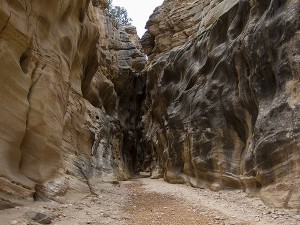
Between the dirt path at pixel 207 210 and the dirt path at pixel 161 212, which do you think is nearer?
the dirt path at pixel 161 212

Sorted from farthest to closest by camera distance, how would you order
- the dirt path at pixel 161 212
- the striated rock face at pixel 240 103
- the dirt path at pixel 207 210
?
the striated rock face at pixel 240 103
the dirt path at pixel 207 210
the dirt path at pixel 161 212

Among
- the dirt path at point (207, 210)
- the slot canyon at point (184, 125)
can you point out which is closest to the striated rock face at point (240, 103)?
the slot canyon at point (184, 125)

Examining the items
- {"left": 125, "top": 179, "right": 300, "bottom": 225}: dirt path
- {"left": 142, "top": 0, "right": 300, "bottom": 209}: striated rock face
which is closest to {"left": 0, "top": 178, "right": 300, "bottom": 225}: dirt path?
{"left": 125, "top": 179, "right": 300, "bottom": 225}: dirt path

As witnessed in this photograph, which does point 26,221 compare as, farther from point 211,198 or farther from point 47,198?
point 211,198

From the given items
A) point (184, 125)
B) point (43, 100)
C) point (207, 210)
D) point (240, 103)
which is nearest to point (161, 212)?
point (207, 210)

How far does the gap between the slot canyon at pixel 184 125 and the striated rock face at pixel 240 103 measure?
1.8 inches

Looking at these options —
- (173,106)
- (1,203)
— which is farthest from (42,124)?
(173,106)

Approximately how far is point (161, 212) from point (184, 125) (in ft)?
31.5

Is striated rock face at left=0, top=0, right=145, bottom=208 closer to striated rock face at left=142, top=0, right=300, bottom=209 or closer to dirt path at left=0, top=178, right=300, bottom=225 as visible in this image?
dirt path at left=0, top=178, right=300, bottom=225

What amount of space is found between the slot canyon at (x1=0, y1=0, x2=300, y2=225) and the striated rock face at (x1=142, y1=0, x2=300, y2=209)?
5 centimetres

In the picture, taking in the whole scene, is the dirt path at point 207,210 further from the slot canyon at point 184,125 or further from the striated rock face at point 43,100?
the striated rock face at point 43,100

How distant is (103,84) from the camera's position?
86.0ft

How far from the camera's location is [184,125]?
1875cm

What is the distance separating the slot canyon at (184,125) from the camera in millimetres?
8406
